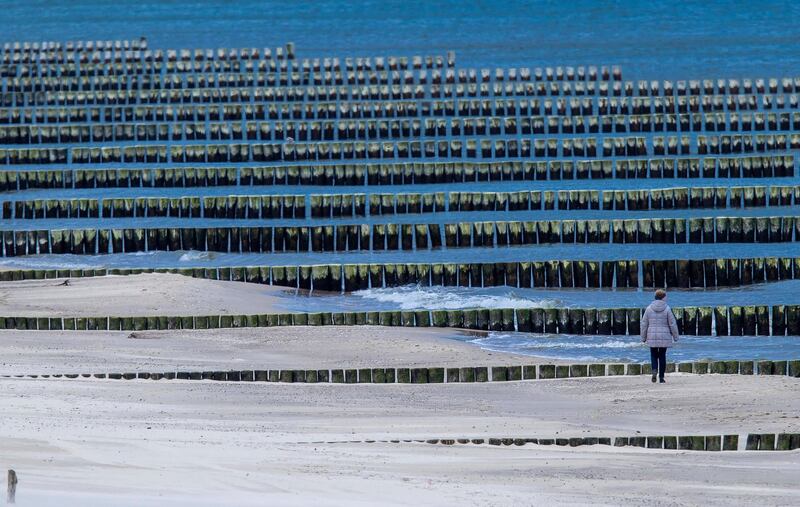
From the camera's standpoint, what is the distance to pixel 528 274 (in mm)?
39844

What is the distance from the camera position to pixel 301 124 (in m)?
64.3

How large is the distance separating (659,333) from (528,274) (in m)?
14.0

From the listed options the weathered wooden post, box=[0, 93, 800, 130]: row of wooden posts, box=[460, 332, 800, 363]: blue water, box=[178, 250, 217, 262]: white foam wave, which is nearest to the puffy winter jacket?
box=[460, 332, 800, 363]: blue water

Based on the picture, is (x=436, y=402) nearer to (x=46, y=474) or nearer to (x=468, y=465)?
(x=468, y=465)

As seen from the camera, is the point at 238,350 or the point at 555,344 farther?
the point at 555,344

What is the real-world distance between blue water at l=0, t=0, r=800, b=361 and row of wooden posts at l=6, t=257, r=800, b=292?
0.34 m

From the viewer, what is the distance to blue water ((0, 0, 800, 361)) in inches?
1528

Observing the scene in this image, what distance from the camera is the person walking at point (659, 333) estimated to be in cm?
2591

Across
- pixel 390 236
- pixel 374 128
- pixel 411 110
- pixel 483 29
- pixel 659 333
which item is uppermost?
pixel 483 29

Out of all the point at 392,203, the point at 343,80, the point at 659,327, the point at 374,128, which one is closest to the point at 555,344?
the point at 659,327

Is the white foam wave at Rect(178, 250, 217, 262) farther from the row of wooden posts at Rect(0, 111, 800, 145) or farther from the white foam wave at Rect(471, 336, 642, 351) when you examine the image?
the row of wooden posts at Rect(0, 111, 800, 145)

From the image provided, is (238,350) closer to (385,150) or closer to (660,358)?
(660,358)

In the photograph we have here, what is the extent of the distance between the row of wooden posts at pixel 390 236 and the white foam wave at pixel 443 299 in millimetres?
6753

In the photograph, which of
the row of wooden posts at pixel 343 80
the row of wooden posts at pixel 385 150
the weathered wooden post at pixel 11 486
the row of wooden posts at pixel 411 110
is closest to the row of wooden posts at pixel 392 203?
the row of wooden posts at pixel 385 150
